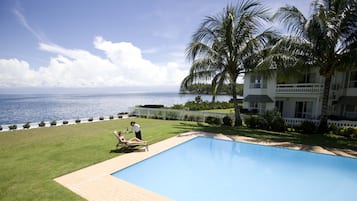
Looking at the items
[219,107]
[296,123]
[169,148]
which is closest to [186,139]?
[169,148]

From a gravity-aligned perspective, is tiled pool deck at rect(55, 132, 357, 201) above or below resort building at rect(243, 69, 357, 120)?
below

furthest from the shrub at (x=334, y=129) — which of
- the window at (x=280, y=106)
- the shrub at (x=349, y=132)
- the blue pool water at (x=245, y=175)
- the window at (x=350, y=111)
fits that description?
the window at (x=280, y=106)

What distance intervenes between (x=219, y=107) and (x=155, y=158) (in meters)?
28.5

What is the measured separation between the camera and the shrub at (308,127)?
1376cm

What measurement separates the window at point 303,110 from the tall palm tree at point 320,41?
6.04 m

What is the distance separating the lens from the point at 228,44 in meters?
14.4

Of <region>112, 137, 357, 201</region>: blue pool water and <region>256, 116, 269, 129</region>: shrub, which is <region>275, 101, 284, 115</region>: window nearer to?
<region>256, 116, 269, 129</region>: shrub

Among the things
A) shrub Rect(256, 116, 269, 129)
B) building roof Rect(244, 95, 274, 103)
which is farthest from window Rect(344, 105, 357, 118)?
shrub Rect(256, 116, 269, 129)

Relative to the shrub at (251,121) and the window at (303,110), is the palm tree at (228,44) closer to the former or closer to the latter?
the shrub at (251,121)

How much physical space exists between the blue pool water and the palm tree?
683 cm

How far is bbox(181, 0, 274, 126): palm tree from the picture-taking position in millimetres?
14023

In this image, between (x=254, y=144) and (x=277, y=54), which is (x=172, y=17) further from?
(x=254, y=144)

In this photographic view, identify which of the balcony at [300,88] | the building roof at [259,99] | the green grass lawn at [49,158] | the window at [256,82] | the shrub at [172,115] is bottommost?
the green grass lawn at [49,158]

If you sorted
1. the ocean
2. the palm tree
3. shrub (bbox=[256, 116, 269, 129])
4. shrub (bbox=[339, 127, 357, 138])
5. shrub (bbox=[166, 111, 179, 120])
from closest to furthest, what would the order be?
shrub (bbox=[339, 127, 357, 138]) → the palm tree → shrub (bbox=[256, 116, 269, 129]) → shrub (bbox=[166, 111, 179, 120]) → the ocean
